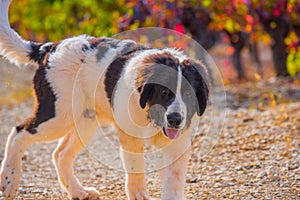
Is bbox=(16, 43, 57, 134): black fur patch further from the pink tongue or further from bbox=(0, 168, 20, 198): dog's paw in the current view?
the pink tongue

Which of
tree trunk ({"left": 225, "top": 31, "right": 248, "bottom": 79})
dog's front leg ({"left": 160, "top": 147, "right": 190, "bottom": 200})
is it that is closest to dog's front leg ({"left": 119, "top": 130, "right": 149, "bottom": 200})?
dog's front leg ({"left": 160, "top": 147, "right": 190, "bottom": 200})

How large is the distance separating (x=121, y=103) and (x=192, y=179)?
4.37 feet

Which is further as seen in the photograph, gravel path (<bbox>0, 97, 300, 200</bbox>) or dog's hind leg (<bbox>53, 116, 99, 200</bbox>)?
gravel path (<bbox>0, 97, 300, 200</bbox>)

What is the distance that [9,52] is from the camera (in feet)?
19.2

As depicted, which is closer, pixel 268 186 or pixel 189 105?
pixel 189 105

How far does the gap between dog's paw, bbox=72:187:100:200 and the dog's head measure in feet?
3.35

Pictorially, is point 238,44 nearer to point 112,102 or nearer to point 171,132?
point 112,102

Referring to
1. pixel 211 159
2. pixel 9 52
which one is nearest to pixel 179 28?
pixel 211 159

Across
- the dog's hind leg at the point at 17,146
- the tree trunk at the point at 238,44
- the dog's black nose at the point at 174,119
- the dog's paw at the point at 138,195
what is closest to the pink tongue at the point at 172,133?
the dog's black nose at the point at 174,119

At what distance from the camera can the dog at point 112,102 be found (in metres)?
4.90

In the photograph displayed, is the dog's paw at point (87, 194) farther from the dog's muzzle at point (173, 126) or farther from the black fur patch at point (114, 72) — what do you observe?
the dog's muzzle at point (173, 126)

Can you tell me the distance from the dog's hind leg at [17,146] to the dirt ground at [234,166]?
428mm

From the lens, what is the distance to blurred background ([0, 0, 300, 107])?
10719mm

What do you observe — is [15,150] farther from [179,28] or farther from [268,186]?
[179,28]
